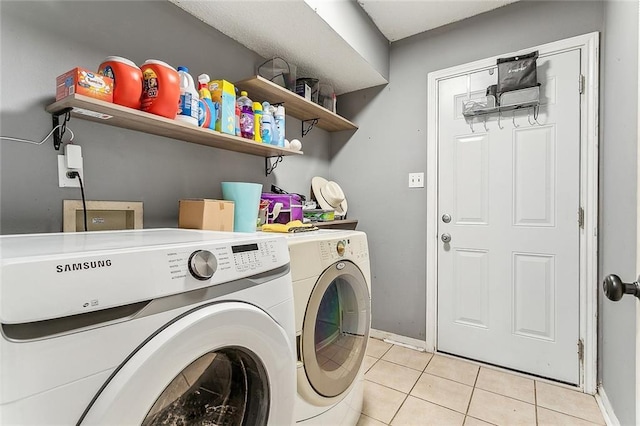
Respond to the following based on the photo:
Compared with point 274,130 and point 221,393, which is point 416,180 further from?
point 221,393

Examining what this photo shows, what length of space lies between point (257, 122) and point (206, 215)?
64 centimetres

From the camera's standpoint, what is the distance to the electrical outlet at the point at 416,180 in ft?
7.27

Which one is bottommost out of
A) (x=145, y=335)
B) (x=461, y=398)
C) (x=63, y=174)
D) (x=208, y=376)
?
(x=461, y=398)

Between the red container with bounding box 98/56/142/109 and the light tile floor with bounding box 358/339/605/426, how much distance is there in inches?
65.8

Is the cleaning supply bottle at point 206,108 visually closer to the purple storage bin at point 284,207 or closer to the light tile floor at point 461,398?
the purple storage bin at point 284,207

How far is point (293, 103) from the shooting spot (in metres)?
1.96

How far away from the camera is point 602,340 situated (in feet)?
5.34

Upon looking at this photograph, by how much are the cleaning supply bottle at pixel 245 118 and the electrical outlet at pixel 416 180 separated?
1.24 meters

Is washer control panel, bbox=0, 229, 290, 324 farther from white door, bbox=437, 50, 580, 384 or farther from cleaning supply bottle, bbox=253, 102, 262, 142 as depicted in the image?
white door, bbox=437, 50, 580, 384

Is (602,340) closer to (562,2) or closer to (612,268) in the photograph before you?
(612,268)

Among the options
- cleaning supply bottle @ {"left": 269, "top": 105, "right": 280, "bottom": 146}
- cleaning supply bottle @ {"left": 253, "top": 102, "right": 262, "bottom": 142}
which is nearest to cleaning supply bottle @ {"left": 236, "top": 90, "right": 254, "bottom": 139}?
cleaning supply bottle @ {"left": 253, "top": 102, "right": 262, "bottom": 142}

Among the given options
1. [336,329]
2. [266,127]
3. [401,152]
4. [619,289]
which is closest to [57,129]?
[266,127]

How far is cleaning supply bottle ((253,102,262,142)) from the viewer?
1.62 meters

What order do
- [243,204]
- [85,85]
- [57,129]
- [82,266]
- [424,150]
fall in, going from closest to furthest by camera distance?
[82,266] → [85,85] → [57,129] → [243,204] → [424,150]
